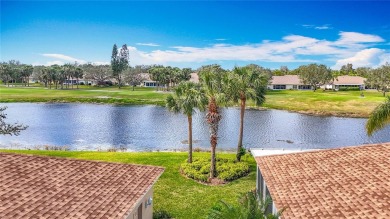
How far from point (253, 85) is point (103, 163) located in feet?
60.1

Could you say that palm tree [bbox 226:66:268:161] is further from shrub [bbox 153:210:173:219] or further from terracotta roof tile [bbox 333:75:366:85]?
terracotta roof tile [bbox 333:75:366:85]

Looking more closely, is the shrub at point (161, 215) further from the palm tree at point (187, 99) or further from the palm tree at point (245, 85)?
the palm tree at point (245, 85)

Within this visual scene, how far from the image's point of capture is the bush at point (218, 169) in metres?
27.8

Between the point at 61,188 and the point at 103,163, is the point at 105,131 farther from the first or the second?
the point at 61,188

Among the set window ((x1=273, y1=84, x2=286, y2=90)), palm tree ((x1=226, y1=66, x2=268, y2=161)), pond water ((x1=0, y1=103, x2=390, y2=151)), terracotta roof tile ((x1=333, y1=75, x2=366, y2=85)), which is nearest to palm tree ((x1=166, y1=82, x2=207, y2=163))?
palm tree ((x1=226, y1=66, x2=268, y2=161))

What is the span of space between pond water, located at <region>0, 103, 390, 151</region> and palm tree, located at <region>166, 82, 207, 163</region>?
12.7 m

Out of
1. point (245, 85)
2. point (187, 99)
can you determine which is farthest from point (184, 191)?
point (245, 85)

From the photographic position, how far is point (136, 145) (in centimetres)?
4509

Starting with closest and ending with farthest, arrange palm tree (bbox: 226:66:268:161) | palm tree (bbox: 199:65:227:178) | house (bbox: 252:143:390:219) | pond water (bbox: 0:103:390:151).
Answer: house (bbox: 252:143:390:219) → palm tree (bbox: 199:65:227:178) → palm tree (bbox: 226:66:268:161) → pond water (bbox: 0:103:390:151)

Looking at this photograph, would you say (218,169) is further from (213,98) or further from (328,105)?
(328,105)

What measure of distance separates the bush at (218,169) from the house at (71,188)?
10.5 meters

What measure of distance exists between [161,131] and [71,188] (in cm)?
4132

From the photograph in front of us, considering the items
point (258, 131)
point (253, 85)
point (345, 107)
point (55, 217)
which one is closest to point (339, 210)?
point (55, 217)

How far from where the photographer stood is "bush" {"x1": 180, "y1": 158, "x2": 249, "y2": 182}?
27.8m
